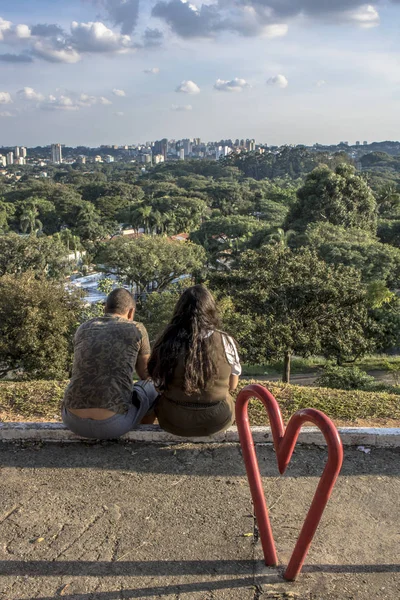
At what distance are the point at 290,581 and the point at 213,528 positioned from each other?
0.54 metres

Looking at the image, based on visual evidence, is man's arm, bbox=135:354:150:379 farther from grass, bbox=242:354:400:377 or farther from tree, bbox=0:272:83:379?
grass, bbox=242:354:400:377

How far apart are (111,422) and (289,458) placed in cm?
140

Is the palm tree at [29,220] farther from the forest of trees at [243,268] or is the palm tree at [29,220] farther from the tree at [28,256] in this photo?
the tree at [28,256]

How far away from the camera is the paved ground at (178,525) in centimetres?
271

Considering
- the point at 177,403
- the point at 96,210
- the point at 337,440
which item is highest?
the point at 337,440

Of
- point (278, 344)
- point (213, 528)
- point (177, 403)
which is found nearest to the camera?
point (213, 528)

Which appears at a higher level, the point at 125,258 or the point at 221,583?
the point at 221,583

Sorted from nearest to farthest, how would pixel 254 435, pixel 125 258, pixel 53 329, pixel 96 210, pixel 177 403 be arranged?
pixel 177 403, pixel 254 435, pixel 53 329, pixel 125 258, pixel 96 210

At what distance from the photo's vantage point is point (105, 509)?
329cm

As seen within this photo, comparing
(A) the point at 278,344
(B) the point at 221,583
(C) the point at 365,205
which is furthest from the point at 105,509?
(C) the point at 365,205

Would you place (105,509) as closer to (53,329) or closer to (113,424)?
(113,424)

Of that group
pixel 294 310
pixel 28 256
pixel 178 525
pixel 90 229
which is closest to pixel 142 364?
pixel 178 525

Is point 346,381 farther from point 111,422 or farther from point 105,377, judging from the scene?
point 105,377

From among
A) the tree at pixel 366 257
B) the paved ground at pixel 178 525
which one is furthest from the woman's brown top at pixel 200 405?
the tree at pixel 366 257
